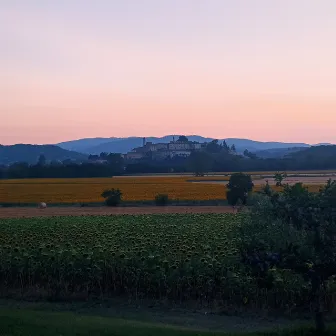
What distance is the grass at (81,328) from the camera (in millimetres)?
10312

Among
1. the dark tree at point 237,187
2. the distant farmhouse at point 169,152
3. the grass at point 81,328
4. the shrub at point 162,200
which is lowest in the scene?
the grass at point 81,328

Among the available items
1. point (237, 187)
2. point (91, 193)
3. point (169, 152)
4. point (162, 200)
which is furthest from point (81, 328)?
point (169, 152)

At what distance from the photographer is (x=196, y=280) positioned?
14.3 m

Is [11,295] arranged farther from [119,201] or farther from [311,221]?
[119,201]

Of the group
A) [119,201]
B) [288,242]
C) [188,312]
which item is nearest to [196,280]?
[188,312]

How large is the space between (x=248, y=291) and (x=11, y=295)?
239 inches

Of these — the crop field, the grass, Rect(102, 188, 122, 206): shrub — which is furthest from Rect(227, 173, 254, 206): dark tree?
the grass

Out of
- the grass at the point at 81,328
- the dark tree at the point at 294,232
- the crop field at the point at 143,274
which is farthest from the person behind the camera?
A: the crop field at the point at 143,274

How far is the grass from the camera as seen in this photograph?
33.8ft

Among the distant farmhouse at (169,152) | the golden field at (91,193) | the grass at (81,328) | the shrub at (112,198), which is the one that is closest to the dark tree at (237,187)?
the golden field at (91,193)

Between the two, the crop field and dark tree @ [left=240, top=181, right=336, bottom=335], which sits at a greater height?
dark tree @ [left=240, top=181, right=336, bottom=335]

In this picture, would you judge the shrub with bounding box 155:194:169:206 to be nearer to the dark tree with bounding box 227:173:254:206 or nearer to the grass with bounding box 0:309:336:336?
the dark tree with bounding box 227:173:254:206

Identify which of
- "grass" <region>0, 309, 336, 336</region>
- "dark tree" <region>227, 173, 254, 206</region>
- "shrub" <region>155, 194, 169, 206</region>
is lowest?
"grass" <region>0, 309, 336, 336</region>

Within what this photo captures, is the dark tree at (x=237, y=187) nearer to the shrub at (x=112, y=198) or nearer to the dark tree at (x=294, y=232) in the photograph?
the shrub at (x=112, y=198)
